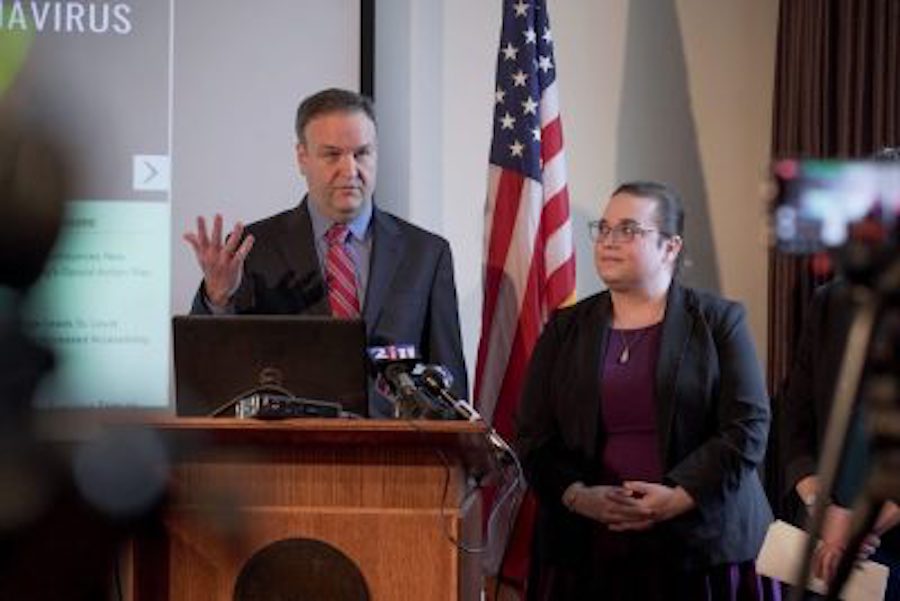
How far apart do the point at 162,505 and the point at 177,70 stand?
3353mm

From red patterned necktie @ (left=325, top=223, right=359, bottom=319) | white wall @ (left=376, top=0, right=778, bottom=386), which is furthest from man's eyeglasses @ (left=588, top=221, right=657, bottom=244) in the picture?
white wall @ (left=376, top=0, right=778, bottom=386)

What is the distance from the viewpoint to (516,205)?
4840 mm

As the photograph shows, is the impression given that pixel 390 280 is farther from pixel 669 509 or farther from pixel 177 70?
pixel 177 70

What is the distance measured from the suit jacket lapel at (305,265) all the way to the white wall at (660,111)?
126 centimetres

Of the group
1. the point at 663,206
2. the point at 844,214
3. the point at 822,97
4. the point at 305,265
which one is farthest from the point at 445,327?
the point at 844,214

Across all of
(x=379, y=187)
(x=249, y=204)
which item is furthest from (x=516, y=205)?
(x=249, y=204)

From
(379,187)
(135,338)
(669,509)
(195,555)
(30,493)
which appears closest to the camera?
(30,493)

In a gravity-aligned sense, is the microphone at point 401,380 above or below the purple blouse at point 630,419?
above

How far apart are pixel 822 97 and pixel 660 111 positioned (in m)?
0.64

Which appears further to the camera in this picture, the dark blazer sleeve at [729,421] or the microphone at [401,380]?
the dark blazer sleeve at [729,421]

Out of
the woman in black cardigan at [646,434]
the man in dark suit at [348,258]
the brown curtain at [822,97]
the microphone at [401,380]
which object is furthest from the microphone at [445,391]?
the brown curtain at [822,97]

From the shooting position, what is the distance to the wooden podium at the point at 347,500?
290 cm

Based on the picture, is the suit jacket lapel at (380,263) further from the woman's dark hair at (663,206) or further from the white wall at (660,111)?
the white wall at (660,111)

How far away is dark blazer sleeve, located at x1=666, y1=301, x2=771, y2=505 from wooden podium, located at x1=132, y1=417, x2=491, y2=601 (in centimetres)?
95
